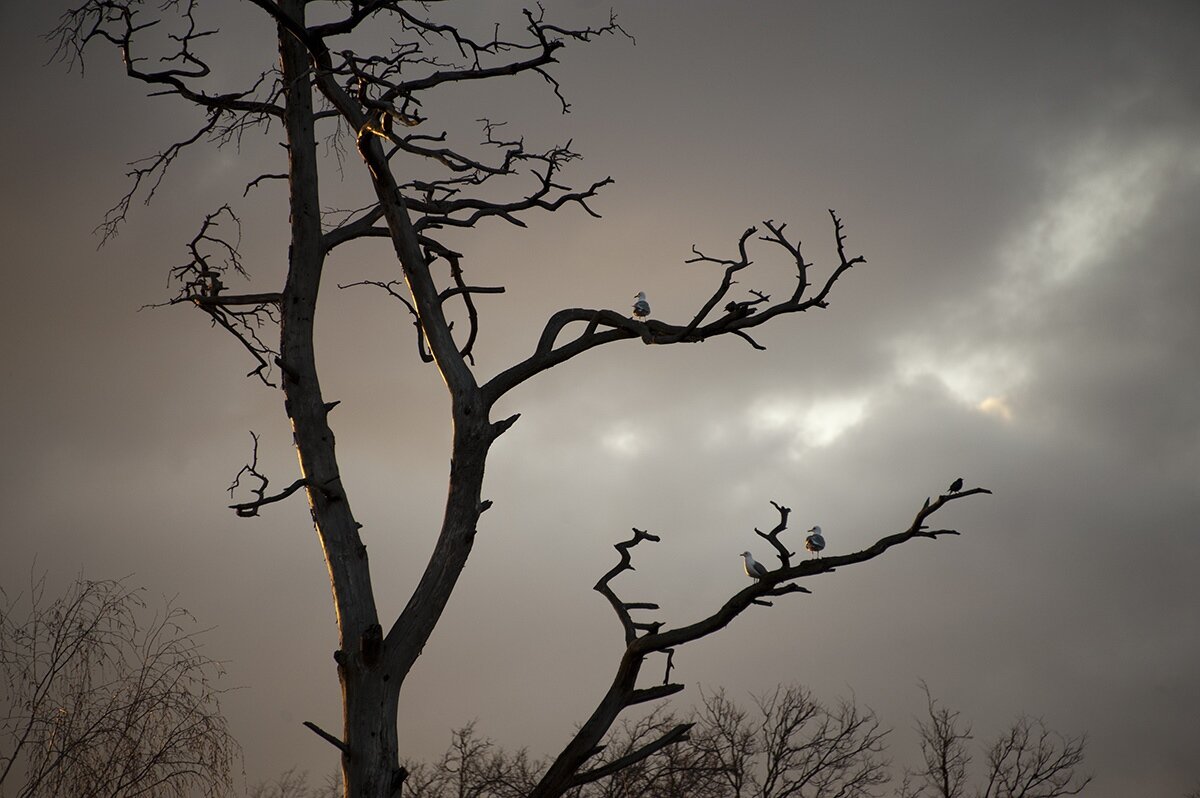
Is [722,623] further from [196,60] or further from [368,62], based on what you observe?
[196,60]

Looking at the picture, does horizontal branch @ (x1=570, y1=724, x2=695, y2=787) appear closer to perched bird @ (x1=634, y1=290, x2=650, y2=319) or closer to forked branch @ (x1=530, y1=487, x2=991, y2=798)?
forked branch @ (x1=530, y1=487, x2=991, y2=798)

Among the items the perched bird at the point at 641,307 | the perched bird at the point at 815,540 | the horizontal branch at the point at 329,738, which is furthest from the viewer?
the perched bird at the point at 815,540

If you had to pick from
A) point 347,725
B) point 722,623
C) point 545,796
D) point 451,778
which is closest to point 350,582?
point 347,725

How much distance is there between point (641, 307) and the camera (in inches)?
302

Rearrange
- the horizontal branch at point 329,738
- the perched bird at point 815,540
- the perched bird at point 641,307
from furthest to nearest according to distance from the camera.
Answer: the perched bird at point 815,540
the perched bird at point 641,307
the horizontal branch at point 329,738

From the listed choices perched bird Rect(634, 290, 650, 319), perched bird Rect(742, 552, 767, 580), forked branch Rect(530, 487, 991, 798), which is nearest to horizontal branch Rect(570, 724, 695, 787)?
forked branch Rect(530, 487, 991, 798)

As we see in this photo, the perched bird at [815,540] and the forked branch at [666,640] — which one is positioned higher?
the perched bird at [815,540]

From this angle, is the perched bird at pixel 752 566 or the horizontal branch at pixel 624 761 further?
the perched bird at pixel 752 566

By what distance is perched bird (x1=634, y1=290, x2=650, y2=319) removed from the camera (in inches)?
301

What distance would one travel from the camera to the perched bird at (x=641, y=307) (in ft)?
25.1

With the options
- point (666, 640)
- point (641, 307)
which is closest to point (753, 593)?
point (666, 640)

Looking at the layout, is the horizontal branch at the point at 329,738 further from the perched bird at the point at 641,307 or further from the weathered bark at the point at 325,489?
the perched bird at the point at 641,307

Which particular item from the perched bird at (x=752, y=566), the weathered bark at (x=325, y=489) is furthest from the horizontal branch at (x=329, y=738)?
the perched bird at (x=752, y=566)

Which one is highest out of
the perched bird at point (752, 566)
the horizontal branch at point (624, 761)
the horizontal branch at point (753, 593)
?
the perched bird at point (752, 566)
